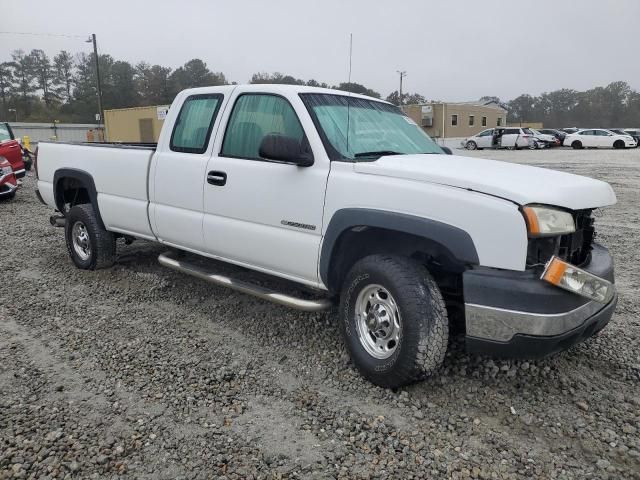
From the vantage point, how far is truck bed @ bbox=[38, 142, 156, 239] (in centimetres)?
490

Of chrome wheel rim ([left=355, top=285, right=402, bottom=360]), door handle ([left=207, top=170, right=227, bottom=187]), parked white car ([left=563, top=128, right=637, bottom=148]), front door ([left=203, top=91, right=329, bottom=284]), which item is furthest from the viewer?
parked white car ([left=563, top=128, right=637, bottom=148])

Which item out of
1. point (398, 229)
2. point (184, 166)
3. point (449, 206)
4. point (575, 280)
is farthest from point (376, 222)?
point (184, 166)

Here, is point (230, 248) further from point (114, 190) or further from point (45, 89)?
point (45, 89)

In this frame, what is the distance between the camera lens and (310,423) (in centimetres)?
296

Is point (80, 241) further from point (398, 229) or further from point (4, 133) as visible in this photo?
point (4, 133)

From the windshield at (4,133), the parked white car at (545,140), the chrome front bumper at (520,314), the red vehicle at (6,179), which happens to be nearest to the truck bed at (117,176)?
the chrome front bumper at (520,314)

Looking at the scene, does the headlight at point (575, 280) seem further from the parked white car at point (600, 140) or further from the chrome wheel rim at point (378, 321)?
the parked white car at point (600, 140)

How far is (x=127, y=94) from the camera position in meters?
73.2

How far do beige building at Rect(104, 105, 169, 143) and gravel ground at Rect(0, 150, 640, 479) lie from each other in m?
36.6

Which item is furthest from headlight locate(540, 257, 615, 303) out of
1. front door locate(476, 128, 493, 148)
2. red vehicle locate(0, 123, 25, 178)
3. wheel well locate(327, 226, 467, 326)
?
front door locate(476, 128, 493, 148)

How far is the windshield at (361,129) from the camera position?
362 centimetres

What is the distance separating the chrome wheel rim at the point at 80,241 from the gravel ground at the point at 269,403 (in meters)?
1.16

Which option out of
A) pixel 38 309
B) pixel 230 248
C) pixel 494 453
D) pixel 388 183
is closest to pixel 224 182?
pixel 230 248

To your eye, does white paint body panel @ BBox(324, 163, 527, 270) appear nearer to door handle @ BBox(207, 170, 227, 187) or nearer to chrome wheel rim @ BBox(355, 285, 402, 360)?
chrome wheel rim @ BBox(355, 285, 402, 360)
